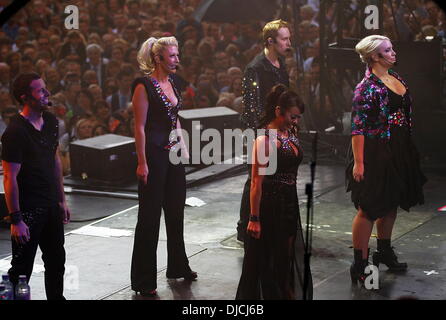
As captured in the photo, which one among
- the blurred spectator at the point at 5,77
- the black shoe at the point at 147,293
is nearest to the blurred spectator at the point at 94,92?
the blurred spectator at the point at 5,77

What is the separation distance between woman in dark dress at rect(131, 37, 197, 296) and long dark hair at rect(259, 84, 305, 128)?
949 mm

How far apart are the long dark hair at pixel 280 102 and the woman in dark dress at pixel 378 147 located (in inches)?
39.3

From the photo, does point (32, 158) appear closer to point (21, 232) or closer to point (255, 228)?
point (21, 232)

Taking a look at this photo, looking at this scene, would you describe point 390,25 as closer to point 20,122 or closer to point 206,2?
point 206,2

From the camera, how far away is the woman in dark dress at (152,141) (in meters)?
6.67

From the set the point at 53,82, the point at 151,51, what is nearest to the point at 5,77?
the point at 53,82

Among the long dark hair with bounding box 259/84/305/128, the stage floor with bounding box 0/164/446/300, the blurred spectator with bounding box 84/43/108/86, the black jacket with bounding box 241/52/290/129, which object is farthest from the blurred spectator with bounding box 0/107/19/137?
the long dark hair with bounding box 259/84/305/128

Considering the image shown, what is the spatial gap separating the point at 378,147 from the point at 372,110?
0.31 m

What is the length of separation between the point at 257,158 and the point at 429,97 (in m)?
6.84

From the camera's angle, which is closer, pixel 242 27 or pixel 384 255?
pixel 384 255

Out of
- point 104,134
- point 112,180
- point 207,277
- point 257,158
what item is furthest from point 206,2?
point 257,158

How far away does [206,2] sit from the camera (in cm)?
1520

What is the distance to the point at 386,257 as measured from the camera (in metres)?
7.20

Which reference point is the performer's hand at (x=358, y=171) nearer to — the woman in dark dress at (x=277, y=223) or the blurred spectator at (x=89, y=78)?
the woman in dark dress at (x=277, y=223)
